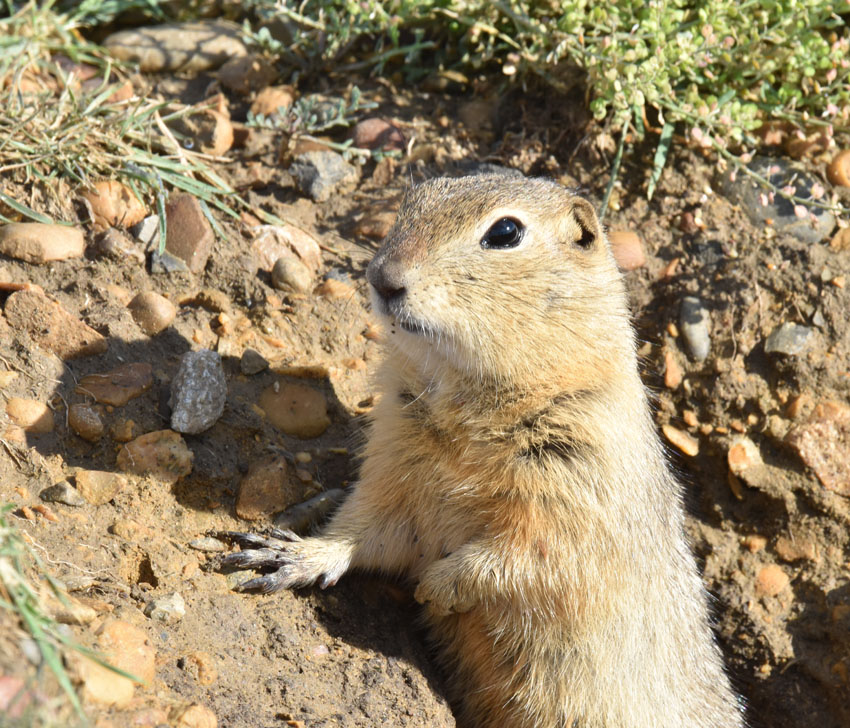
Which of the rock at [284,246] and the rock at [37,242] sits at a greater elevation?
the rock at [37,242]

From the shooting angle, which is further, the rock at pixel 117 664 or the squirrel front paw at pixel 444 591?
the squirrel front paw at pixel 444 591

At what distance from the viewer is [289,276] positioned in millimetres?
4926

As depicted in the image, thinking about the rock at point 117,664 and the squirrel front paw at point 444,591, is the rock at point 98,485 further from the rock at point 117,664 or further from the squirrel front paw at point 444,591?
the squirrel front paw at point 444,591

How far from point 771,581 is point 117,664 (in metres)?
3.78

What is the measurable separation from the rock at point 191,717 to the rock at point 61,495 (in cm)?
106

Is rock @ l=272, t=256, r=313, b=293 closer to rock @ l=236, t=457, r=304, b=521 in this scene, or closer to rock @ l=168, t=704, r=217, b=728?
rock @ l=236, t=457, r=304, b=521

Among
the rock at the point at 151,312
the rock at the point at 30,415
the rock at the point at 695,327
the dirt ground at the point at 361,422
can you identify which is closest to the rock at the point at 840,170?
the dirt ground at the point at 361,422

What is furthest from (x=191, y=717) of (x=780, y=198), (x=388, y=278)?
(x=780, y=198)

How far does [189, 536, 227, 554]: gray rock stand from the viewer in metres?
3.79

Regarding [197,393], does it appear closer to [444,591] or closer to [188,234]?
[188,234]

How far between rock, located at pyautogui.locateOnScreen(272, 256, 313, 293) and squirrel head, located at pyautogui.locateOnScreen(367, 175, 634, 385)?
118 cm

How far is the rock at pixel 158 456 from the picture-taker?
12.6 feet

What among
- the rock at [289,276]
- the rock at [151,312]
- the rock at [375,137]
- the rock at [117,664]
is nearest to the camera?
the rock at [117,664]

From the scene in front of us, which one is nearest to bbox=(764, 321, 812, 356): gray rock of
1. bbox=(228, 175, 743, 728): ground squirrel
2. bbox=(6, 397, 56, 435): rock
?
bbox=(228, 175, 743, 728): ground squirrel
